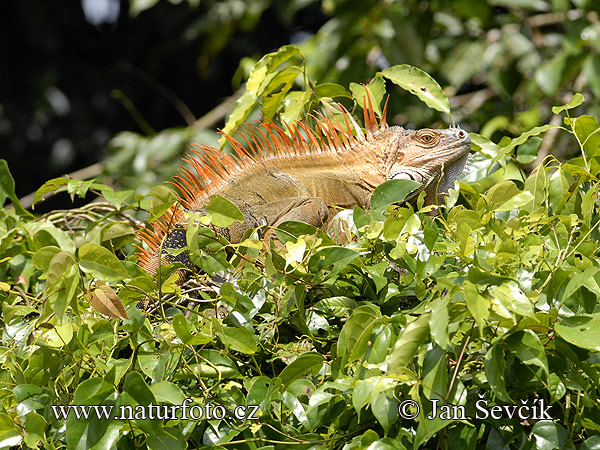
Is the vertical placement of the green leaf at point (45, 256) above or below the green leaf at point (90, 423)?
above

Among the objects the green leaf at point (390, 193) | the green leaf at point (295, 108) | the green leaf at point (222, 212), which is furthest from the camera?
the green leaf at point (295, 108)

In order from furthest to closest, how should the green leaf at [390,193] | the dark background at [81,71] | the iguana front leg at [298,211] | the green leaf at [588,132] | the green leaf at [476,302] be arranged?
the dark background at [81,71]
the iguana front leg at [298,211]
the green leaf at [588,132]
the green leaf at [390,193]
the green leaf at [476,302]

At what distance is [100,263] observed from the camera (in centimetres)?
111

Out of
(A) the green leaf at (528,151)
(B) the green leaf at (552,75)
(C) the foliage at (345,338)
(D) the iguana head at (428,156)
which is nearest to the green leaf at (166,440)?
(C) the foliage at (345,338)

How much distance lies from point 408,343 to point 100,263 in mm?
486

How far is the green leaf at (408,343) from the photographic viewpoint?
0.96 meters

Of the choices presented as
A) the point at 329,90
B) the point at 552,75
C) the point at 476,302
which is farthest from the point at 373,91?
the point at 552,75

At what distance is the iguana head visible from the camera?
6.83 ft

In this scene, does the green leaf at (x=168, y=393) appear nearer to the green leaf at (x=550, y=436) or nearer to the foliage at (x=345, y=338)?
the foliage at (x=345, y=338)

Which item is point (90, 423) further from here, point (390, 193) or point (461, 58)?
point (461, 58)

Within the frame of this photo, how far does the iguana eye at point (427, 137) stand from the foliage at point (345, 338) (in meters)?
0.74

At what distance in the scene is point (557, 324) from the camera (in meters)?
0.96

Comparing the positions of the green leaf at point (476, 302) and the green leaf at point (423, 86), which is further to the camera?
the green leaf at point (423, 86)

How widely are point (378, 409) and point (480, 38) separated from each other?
3.82m
